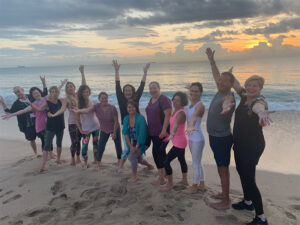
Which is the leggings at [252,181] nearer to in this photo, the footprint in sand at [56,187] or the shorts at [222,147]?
the shorts at [222,147]

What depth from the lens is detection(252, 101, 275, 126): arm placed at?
8.29 ft

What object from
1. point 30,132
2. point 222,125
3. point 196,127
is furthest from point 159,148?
point 30,132

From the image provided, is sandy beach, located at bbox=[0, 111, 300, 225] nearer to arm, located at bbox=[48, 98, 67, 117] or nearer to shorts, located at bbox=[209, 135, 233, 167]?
shorts, located at bbox=[209, 135, 233, 167]

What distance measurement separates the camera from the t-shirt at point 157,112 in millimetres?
4148

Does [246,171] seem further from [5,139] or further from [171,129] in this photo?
[5,139]

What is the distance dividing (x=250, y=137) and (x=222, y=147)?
504mm

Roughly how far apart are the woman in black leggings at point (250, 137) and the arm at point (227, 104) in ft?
0.56

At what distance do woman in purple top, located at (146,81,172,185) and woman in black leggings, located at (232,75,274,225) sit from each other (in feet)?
4.33

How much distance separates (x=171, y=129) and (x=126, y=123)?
1.00m

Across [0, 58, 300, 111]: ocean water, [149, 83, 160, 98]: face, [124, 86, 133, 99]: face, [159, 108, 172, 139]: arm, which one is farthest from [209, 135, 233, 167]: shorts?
[0, 58, 300, 111]: ocean water

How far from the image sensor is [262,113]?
103 inches

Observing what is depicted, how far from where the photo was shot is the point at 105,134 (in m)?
5.17

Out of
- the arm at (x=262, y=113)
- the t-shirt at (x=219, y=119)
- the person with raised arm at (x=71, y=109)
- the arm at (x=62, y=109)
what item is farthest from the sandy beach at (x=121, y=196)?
the arm at (x=262, y=113)

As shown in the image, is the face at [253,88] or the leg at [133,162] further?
the leg at [133,162]
